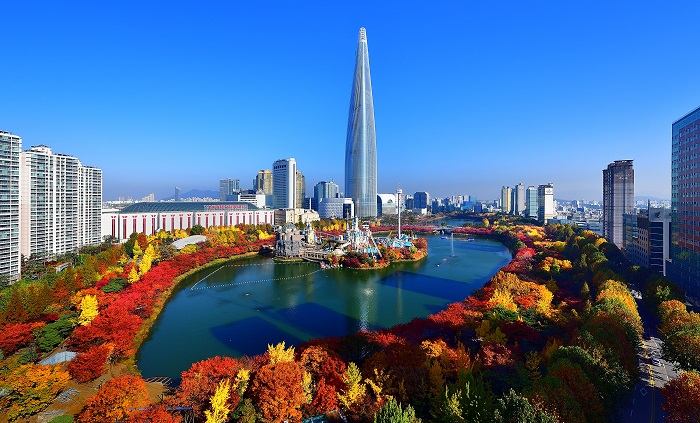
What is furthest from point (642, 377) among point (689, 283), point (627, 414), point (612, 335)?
point (689, 283)

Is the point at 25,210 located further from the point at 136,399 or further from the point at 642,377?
the point at 642,377

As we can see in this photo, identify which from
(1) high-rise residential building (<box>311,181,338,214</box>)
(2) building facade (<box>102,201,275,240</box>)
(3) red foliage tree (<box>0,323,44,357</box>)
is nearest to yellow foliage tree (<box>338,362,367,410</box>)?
(3) red foliage tree (<box>0,323,44,357</box>)

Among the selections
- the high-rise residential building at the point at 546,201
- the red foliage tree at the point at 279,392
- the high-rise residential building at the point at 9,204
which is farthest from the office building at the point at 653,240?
the high-rise residential building at the point at 546,201

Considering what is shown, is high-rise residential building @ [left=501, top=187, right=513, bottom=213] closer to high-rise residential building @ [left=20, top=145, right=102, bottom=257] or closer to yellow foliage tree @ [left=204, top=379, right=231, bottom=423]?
high-rise residential building @ [left=20, top=145, right=102, bottom=257]

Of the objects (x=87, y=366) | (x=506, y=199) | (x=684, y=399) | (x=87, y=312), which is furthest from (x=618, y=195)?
(x=506, y=199)

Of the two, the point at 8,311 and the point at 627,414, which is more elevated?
the point at 8,311

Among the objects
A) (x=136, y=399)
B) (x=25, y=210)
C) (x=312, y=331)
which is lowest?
(x=312, y=331)

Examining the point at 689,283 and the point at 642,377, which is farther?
the point at 689,283
